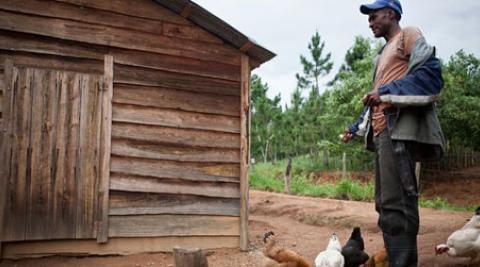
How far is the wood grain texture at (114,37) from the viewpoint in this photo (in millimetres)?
5449

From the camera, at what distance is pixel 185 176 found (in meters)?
6.30

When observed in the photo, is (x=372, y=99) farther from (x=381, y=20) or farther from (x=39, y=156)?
(x=39, y=156)

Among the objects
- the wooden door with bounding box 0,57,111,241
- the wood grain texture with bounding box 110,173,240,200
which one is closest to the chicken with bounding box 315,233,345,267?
the wood grain texture with bounding box 110,173,240,200

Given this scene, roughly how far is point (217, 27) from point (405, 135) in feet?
13.5

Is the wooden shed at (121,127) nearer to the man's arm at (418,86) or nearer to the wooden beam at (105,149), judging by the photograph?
the wooden beam at (105,149)

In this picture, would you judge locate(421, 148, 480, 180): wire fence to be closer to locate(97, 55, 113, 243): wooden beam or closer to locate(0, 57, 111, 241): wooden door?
locate(97, 55, 113, 243): wooden beam

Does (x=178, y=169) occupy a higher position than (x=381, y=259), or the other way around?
(x=178, y=169)

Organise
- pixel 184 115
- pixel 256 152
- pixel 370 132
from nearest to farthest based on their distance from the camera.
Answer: pixel 370 132 < pixel 184 115 < pixel 256 152

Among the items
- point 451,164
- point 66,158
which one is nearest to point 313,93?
point 451,164

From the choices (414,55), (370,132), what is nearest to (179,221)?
(370,132)

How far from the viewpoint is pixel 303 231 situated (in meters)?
9.16

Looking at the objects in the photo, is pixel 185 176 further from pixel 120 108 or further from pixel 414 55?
pixel 414 55

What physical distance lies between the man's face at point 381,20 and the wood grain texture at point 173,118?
354 cm

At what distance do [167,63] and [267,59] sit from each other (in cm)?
163
